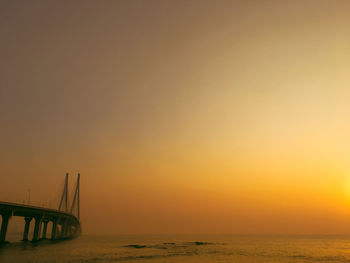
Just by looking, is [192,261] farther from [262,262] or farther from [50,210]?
[50,210]

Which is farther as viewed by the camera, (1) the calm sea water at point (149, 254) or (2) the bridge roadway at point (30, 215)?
(2) the bridge roadway at point (30, 215)

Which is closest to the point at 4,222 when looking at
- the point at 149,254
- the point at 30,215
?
the point at 30,215

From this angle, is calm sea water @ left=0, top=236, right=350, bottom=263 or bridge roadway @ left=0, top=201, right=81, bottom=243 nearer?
calm sea water @ left=0, top=236, right=350, bottom=263

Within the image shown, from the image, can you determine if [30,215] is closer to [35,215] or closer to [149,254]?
[35,215]

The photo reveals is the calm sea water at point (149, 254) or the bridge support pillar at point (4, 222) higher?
the bridge support pillar at point (4, 222)

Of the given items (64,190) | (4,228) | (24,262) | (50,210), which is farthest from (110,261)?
(64,190)

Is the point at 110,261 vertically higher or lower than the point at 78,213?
lower

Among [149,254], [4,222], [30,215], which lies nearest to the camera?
[149,254]

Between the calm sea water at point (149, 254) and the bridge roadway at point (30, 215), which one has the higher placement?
the bridge roadway at point (30, 215)

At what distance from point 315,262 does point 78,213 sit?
118044 mm

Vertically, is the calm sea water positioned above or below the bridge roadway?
below

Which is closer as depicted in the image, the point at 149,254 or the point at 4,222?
the point at 149,254

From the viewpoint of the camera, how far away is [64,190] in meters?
128

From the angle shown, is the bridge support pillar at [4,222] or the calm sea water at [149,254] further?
the bridge support pillar at [4,222]
